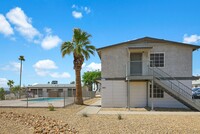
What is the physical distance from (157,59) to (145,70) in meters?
1.90

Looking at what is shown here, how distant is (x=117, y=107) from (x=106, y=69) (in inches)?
155

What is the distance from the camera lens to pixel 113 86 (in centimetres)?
2397

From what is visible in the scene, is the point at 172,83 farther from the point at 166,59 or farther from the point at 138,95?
the point at 138,95

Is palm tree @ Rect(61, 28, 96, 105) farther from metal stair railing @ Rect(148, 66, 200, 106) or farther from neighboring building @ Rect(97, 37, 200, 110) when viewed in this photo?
metal stair railing @ Rect(148, 66, 200, 106)

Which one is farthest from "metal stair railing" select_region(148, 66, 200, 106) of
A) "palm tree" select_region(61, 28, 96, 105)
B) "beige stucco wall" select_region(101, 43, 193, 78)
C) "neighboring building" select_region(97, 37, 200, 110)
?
"palm tree" select_region(61, 28, 96, 105)

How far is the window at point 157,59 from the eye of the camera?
23453mm

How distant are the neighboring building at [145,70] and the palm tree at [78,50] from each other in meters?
3.37

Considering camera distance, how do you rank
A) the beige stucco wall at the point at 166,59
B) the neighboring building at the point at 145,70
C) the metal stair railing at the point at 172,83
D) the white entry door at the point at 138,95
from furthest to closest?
1. the white entry door at the point at 138,95
2. the beige stucco wall at the point at 166,59
3. the neighboring building at the point at 145,70
4. the metal stair railing at the point at 172,83

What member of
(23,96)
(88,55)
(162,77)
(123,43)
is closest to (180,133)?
(162,77)

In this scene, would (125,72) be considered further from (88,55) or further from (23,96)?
(23,96)

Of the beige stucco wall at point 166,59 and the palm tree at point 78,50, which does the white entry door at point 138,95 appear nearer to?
the beige stucco wall at point 166,59

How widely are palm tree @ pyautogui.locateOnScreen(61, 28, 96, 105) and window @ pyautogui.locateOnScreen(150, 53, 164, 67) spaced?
7379mm

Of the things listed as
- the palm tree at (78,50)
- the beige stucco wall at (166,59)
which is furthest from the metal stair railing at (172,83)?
the palm tree at (78,50)

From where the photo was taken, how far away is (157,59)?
23594 mm
